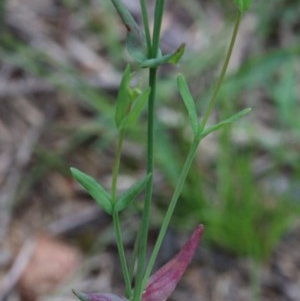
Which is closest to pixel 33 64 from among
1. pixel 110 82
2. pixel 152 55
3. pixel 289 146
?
pixel 110 82

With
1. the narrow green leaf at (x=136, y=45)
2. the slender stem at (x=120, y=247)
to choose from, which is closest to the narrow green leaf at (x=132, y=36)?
the narrow green leaf at (x=136, y=45)

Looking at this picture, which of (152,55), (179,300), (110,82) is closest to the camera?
(152,55)

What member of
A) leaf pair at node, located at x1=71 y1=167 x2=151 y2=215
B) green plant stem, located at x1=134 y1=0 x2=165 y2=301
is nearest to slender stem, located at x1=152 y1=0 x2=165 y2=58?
green plant stem, located at x1=134 y1=0 x2=165 y2=301

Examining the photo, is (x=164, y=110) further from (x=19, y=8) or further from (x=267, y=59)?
(x=19, y=8)

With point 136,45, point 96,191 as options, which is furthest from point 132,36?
point 96,191

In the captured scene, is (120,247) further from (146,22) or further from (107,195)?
(146,22)

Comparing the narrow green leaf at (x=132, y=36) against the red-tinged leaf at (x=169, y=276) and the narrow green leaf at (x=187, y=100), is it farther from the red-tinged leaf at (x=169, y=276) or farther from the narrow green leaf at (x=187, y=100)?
the red-tinged leaf at (x=169, y=276)
